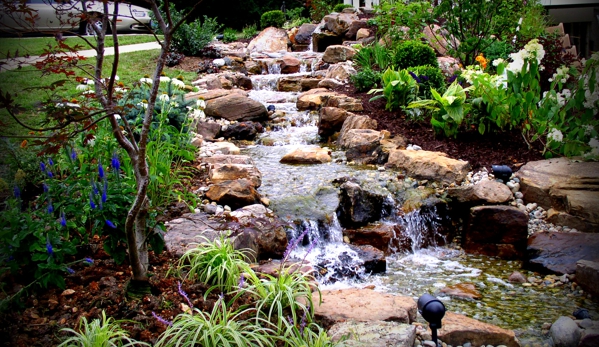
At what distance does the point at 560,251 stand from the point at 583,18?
2.00 m

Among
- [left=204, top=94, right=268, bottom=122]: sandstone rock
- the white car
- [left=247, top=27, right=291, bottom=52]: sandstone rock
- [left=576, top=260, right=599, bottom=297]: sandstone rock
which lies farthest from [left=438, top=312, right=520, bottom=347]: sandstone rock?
[left=247, top=27, right=291, bottom=52]: sandstone rock

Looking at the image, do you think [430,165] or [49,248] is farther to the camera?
[430,165]

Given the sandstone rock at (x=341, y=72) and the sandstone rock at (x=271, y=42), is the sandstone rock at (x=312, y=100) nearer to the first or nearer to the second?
the sandstone rock at (x=341, y=72)

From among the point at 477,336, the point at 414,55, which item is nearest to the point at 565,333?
the point at 477,336

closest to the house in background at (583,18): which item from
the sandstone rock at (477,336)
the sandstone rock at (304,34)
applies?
the sandstone rock at (477,336)

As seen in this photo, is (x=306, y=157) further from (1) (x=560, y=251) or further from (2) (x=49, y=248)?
(2) (x=49, y=248)

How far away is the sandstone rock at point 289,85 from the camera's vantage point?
11211 millimetres

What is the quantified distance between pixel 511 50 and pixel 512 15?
5.49 ft

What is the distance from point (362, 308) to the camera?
3.19 meters

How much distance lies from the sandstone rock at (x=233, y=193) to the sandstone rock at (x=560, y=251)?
2.70 m

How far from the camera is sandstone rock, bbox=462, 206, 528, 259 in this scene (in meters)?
4.76

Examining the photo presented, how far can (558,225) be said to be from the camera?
193 inches

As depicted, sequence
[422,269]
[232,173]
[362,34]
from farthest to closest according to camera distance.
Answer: [362,34] < [232,173] < [422,269]

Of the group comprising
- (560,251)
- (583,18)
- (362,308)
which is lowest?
(560,251)
